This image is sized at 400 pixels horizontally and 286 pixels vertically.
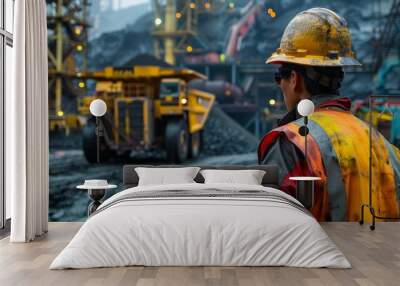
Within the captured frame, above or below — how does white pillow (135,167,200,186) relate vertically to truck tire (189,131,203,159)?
below

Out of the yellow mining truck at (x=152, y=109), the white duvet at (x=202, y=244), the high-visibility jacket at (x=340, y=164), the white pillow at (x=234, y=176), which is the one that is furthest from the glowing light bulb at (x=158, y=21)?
the white duvet at (x=202, y=244)

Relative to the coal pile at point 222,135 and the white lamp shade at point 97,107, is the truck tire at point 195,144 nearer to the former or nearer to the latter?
the coal pile at point 222,135

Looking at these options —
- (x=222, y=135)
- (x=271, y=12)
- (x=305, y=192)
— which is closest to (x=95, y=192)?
(x=222, y=135)

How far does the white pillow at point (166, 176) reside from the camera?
567cm

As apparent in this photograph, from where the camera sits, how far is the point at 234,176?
5.68 metres

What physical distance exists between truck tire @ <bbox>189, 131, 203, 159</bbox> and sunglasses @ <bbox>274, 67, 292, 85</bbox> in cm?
115

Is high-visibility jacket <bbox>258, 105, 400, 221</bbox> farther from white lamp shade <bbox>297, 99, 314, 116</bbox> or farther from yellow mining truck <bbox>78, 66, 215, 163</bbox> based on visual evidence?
yellow mining truck <bbox>78, 66, 215, 163</bbox>

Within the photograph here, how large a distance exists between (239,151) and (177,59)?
4.55 feet

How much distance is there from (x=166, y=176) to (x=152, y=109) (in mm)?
1603

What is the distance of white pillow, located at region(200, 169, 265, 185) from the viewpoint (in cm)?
563

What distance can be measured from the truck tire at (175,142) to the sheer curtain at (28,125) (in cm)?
188

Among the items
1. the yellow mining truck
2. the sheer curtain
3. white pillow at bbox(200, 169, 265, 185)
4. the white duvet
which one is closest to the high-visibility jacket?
white pillow at bbox(200, 169, 265, 185)

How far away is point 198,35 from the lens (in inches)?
276

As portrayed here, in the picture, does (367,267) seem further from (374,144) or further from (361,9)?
(361,9)
